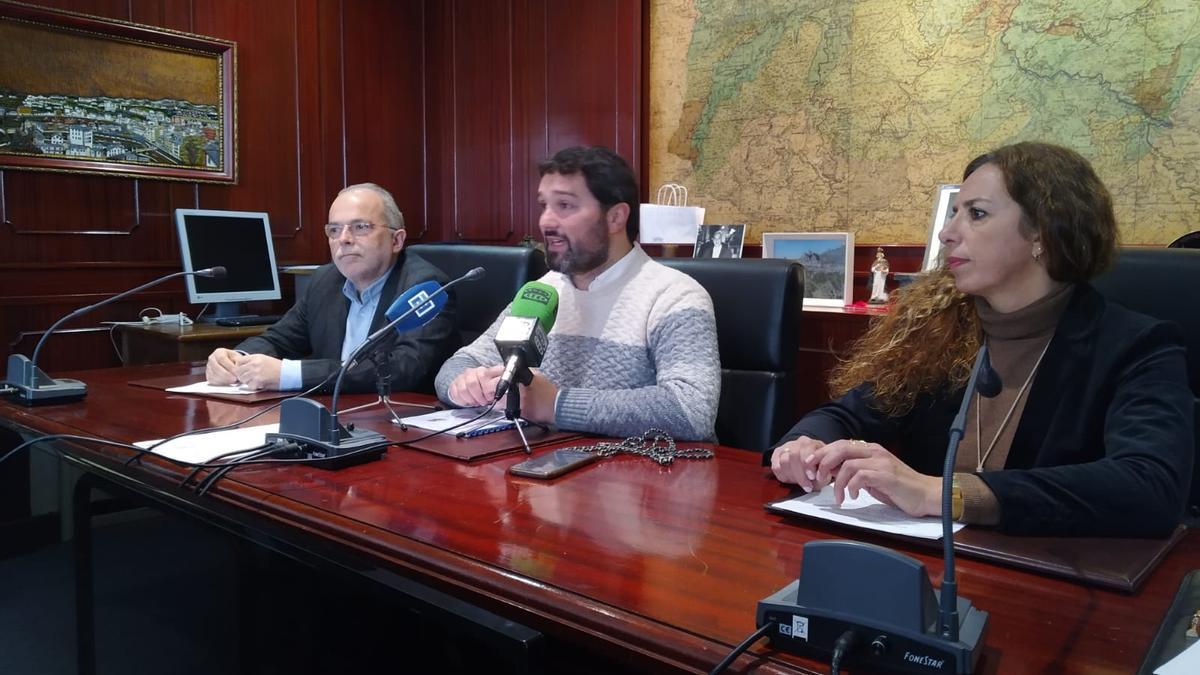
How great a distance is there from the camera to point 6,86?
3.52 m

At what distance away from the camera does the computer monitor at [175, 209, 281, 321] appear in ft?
12.4

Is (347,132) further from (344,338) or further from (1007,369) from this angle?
(1007,369)

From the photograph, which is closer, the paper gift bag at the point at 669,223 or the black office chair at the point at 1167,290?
the black office chair at the point at 1167,290

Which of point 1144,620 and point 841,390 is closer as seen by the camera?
point 1144,620

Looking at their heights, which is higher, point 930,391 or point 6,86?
point 6,86

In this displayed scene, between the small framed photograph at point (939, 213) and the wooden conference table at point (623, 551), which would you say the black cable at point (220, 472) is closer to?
the wooden conference table at point (623, 551)

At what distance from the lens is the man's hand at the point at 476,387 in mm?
1716

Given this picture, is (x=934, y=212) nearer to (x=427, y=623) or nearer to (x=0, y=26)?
(x=427, y=623)

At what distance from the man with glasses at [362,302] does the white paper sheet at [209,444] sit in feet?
2.00

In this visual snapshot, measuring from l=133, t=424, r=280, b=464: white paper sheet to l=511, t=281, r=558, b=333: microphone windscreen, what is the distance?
0.49 metres

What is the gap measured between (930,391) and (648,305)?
2.13ft

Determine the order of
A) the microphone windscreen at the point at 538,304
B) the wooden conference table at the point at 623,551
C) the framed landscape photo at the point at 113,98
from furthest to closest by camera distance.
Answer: the framed landscape photo at the point at 113,98 → the microphone windscreen at the point at 538,304 → the wooden conference table at the point at 623,551

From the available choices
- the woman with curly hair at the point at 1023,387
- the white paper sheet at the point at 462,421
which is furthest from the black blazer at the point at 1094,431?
the white paper sheet at the point at 462,421

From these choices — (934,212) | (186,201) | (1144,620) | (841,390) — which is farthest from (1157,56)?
(186,201)
